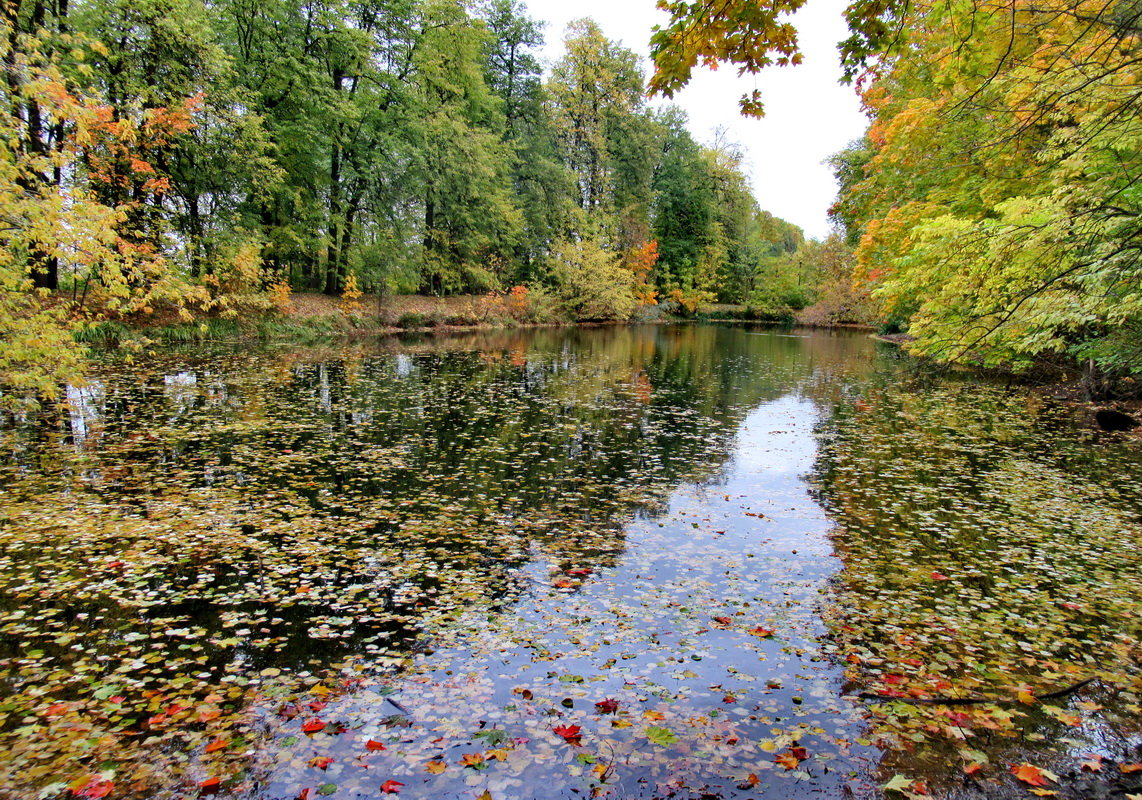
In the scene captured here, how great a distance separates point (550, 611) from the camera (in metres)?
Answer: 5.40

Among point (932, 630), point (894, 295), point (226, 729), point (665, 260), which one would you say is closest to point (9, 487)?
point (226, 729)

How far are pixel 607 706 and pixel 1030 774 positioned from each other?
241 cm

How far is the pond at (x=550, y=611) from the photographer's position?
365 centimetres

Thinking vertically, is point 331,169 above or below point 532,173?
below

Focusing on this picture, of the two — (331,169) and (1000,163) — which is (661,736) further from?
(331,169)

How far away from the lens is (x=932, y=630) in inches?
202

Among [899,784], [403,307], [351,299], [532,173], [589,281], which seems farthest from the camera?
[589,281]

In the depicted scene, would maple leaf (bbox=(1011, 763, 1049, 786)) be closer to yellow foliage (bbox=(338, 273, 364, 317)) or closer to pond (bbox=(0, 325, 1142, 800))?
pond (bbox=(0, 325, 1142, 800))

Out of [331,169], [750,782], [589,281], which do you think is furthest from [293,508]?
[589,281]

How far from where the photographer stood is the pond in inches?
144

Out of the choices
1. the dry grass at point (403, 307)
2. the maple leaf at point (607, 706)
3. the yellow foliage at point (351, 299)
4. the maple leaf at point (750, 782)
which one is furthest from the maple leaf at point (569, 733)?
the yellow foliage at point (351, 299)

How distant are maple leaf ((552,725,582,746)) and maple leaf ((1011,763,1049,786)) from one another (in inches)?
97.2

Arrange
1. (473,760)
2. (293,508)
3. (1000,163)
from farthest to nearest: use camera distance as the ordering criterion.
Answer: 1. (1000,163)
2. (293,508)
3. (473,760)

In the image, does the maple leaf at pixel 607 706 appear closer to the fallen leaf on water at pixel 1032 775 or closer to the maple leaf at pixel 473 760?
the maple leaf at pixel 473 760
